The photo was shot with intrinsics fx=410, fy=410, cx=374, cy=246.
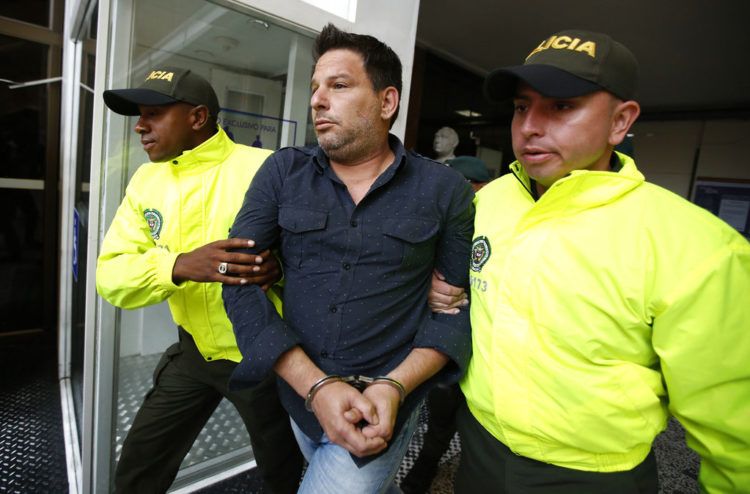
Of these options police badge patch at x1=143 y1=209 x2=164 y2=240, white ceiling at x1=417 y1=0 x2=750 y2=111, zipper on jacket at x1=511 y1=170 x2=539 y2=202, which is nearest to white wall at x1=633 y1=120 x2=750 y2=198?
white ceiling at x1=417 y1=0 x2=750 y2=111

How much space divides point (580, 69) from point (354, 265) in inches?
31.5

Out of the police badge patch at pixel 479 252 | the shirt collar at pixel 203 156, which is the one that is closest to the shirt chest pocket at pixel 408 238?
the police badge patch at pixel 479 252

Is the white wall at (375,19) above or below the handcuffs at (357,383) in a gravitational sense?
above

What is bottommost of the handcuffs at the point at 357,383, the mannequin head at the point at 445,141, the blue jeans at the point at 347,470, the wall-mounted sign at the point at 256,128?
the blue jeans at the point at 347,470

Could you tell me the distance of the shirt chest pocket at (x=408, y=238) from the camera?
4.06ft

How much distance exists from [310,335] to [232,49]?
1746 millimetres

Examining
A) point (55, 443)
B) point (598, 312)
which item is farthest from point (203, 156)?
point (55, 443)

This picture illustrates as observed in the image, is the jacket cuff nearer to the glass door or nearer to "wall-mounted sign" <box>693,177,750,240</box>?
the glass door

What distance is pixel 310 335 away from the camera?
125cm

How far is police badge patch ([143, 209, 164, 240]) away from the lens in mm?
1701

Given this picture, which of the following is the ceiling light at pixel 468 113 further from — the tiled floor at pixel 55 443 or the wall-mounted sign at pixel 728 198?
the tiled floor at pixel 55 443

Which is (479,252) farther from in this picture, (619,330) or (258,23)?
(258,23)

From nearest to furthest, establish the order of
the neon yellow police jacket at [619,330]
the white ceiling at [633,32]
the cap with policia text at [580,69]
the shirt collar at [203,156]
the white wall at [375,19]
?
the neon yellow police jacket at [619,330] < the cap with policia text at [580,69] < the shirt collar at [203,156] < the white wall at [375,19] < the white ceiling at [633,32]

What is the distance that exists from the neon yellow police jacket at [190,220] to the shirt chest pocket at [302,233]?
1.89 feet
